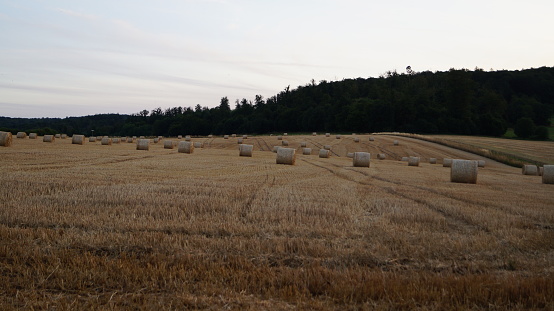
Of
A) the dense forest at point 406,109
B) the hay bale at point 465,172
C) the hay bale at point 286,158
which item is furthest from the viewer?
the dense forest at point 406,109

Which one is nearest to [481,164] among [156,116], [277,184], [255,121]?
[277,184]

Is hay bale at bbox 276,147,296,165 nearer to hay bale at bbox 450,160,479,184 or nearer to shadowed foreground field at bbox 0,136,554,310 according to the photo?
hay bale at bbox 450,160,479,184

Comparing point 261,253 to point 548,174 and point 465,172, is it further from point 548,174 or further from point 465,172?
point 548,174

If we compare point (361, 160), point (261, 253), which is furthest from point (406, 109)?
point (261, 253)

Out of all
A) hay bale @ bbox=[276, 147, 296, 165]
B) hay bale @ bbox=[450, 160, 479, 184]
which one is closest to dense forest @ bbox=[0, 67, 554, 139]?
hay bale @ bbox=[276, 147, 296, 165]

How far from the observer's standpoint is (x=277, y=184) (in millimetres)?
11594

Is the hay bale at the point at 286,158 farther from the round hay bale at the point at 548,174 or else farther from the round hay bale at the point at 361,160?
the round hay bale at the point at 548,174

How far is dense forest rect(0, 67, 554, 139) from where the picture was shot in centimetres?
8831

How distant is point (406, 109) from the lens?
308ft

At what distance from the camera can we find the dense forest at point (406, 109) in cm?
8831

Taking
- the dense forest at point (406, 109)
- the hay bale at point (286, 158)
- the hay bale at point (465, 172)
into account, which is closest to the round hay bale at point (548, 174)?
the hay bale at point (465, 172)

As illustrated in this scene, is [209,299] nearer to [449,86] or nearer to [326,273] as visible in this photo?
[326,273]

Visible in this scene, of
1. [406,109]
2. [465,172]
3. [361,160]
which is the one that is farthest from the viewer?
[406,109]

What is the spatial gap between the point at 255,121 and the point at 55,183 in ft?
353
